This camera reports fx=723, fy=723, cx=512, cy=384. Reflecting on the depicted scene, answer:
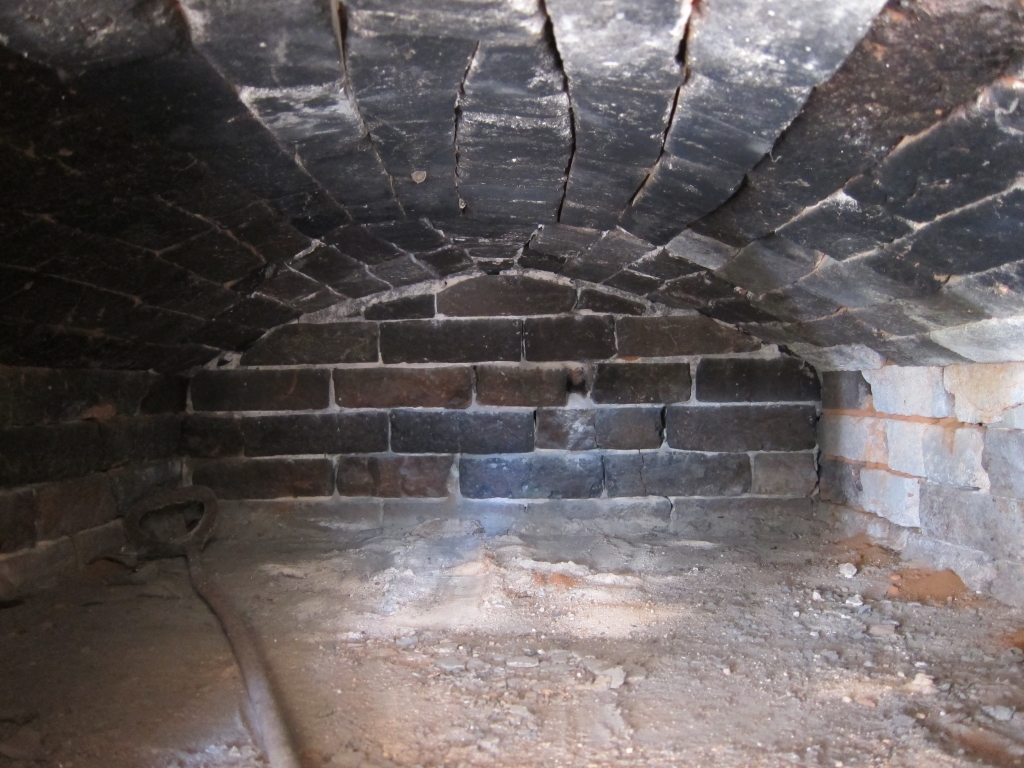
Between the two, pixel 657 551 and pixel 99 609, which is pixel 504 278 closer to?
pixel 657 551

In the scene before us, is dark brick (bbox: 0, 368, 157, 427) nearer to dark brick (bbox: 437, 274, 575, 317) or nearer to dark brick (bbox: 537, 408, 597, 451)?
dark brick (bbox: 437, 274, 575, 317)

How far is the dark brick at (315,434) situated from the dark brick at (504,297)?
742mm

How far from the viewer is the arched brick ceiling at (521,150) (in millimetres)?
1366

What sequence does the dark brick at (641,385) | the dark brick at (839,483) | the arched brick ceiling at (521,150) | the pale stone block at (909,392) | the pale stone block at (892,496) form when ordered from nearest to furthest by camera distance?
the arched brick ceiling at (521,150)
the pale stone block at (909,392)
the pale stone block at (892,496)
the dark brick at (839,483)
the dark brick at (641,385)

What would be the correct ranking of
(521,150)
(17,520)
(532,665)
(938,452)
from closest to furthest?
(521,150) < (532,665) < (17,520) < (938,452)

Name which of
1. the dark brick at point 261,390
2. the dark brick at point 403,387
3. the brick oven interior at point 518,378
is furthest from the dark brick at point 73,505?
the dark brick at point 403,387

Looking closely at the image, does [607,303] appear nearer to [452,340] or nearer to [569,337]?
[569,337]

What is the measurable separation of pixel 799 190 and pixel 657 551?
2065 mm

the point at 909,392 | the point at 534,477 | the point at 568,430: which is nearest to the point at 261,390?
the point at 534,477

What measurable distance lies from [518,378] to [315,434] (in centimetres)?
117

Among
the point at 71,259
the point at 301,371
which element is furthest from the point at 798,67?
the point at 301,371

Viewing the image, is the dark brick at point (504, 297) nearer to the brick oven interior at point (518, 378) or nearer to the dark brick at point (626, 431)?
the brick oven interior at point (518, 378)

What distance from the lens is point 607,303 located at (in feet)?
13.0

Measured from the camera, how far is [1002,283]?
6.61ft
